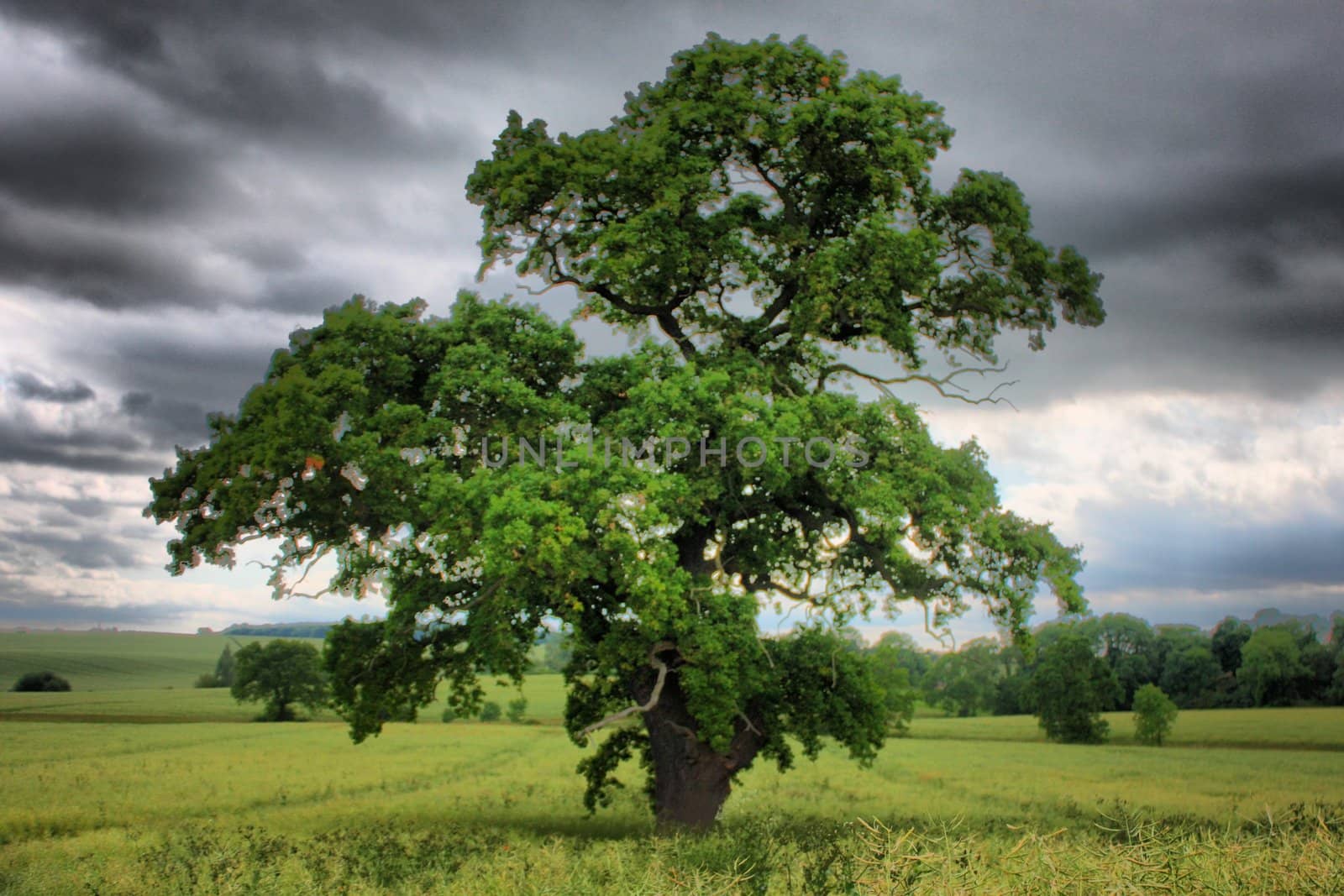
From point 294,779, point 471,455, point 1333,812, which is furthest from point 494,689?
point 1333,812

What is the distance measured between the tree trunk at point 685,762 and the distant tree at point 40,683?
6361cm

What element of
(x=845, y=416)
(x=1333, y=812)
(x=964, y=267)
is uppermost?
(x=964, y=267)

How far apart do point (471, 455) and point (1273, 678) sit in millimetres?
72892

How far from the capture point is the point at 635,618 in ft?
62.5

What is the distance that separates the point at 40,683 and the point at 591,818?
194 ft

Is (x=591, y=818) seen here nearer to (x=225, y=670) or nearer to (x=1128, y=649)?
(x=1128, y=649)

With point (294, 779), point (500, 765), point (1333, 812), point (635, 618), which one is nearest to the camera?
point (1333, 812)

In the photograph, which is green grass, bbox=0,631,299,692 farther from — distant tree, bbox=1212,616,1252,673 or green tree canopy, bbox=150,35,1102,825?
distant tree, bbox=1212,616,1252,673

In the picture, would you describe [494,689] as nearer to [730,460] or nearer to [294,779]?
[294,779]

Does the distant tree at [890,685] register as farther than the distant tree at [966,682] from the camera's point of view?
No

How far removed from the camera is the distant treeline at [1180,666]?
228 feet

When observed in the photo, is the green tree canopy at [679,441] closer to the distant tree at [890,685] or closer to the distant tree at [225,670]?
the distant tree at [890,685]

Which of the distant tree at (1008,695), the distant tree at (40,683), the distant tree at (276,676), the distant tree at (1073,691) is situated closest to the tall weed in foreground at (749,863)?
the distant tree at (276,676)

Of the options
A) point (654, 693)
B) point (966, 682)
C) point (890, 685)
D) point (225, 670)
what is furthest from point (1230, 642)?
point (225, 670)
